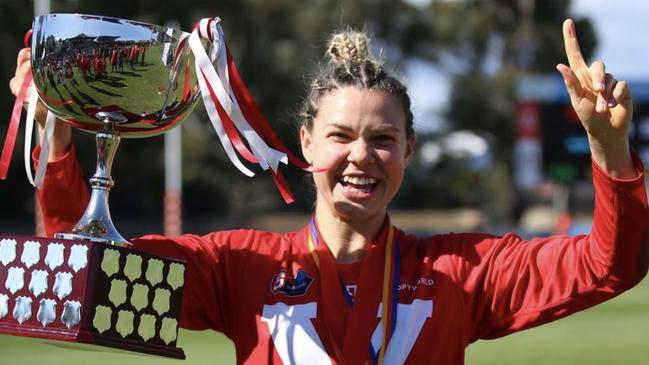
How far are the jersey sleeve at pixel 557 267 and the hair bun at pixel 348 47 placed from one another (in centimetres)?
54

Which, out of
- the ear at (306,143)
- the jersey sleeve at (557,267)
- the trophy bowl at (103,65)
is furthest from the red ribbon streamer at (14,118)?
the jersey sleeve at (557,267)

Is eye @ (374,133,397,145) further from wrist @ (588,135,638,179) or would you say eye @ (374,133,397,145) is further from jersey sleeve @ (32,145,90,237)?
jersey sleeve @ (32,145,90,237)

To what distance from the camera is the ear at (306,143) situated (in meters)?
3.15

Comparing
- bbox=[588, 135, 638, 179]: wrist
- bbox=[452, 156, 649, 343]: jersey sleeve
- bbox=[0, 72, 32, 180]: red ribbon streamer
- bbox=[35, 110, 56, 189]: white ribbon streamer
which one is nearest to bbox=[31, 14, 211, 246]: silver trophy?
bbox=[35, 110, 56, 189]: white ribbon streamer

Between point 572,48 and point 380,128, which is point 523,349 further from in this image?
point 572,48

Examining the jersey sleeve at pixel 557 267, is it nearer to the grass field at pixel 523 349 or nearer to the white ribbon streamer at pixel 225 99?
the white ribbon streamer at pixel 225 99

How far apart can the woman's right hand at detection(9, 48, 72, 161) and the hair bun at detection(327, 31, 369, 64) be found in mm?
716

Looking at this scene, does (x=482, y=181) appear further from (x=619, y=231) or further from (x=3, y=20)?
(x=619, y=231)

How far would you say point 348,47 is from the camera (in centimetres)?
Result: 326

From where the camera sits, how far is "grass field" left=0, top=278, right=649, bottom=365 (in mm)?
8945

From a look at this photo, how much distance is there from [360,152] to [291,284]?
36 centimetres

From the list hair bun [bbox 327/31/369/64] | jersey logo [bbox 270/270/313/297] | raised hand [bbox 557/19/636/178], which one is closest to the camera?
raised hand [bbox 557/19/636/178]

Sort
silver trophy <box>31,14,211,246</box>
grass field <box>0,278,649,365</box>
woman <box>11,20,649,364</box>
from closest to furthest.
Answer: silver trophy <box>31,14,211,246</box>, woman <box>11,20,649,364</box>, grass field <box>0,278,649,365</box>

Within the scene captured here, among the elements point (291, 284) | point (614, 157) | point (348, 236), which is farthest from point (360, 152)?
point (614, 157)
